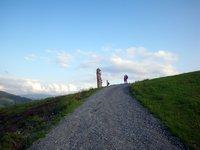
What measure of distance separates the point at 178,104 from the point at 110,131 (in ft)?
35.2

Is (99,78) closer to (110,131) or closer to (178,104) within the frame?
(178,104)

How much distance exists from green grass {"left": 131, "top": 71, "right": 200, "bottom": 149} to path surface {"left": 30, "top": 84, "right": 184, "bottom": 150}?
100 centimetres

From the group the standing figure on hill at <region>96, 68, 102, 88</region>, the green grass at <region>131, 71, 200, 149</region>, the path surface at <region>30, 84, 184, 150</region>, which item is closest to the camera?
the path surface at <region>30, 84, 184, 150</region>

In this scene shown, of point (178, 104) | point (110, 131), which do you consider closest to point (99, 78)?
point (178, 104)

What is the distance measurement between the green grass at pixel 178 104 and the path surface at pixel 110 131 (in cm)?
100

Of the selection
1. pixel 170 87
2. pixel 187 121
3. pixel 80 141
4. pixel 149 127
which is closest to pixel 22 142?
pixel 80 141

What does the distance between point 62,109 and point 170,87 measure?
1607 cm

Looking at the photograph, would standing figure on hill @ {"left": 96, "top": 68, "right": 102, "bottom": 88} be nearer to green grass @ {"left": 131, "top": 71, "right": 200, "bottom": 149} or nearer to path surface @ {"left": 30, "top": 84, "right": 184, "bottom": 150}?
green grass @ {"left": 131, "top": 71, "right": 200, "bottom": 149}

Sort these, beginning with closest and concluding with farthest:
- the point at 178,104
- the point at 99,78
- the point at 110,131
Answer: the point at 110,131, the point at 178,104, the point at 99,78

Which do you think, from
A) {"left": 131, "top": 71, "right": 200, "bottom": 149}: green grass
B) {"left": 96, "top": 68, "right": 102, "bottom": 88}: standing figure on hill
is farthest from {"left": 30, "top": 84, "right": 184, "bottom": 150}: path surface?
{"left": 96, "top": 68, "right": 102, "bottom": 88}: standing figure on hill

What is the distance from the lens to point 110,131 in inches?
867

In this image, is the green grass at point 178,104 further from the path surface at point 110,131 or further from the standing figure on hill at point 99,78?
the standing figure on hill at point 99,78

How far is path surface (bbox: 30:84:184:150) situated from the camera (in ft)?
63.3

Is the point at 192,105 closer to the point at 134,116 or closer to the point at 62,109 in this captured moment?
the point at 134,116
